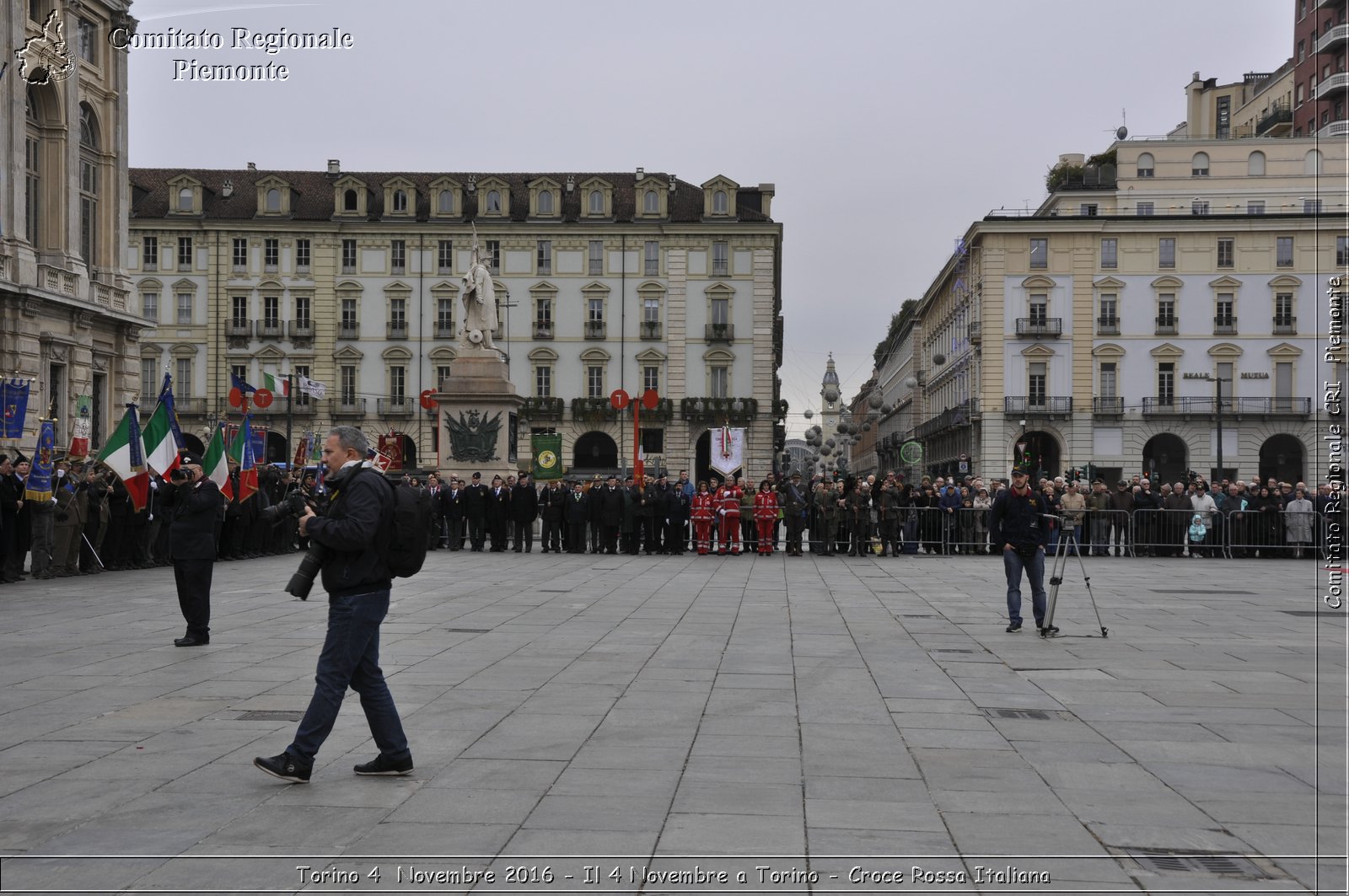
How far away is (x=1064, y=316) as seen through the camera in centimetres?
6688

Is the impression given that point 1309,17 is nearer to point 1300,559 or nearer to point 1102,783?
point 1102,783

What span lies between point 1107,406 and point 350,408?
41315mm

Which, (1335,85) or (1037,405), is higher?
(1037,405)

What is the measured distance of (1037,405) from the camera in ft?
219

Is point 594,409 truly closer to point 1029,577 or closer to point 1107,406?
point 1107,406

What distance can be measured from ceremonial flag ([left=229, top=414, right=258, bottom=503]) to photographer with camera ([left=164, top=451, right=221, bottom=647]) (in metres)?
9.99

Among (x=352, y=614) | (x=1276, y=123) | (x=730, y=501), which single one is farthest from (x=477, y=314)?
(x=1276, y=123)

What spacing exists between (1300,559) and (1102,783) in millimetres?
24760

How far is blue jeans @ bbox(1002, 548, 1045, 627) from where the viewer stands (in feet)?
46.1

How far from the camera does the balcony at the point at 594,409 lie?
72.6 metres

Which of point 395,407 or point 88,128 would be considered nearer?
point 88,128

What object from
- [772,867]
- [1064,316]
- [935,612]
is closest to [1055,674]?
[935,612]

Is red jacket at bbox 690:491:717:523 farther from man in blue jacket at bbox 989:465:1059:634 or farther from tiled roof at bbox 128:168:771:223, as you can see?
tiled roof at bbox 128:168:771:223

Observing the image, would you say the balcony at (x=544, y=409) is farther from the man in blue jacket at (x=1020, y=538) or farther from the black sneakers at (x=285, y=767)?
the black sneakers at (x=285, y=767)
